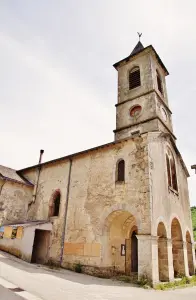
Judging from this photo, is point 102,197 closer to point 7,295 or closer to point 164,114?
point 7,295

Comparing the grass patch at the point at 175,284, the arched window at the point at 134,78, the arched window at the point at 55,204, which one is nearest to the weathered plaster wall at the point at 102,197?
the arched window at the point at 55,204

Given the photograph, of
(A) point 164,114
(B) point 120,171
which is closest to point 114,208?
(B) point 120,171

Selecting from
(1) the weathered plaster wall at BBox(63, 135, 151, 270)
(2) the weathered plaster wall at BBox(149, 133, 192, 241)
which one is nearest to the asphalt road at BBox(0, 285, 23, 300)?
(1) the weathered plaster wall at BBox(63, 135, 151, 270)

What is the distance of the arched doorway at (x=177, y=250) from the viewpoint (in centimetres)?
1130

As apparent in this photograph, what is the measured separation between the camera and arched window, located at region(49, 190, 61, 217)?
13516 millimetres

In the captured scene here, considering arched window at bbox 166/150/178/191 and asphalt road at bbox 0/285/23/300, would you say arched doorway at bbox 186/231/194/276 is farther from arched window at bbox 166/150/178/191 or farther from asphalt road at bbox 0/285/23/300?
asphalt road at bbox 0/285/23/300

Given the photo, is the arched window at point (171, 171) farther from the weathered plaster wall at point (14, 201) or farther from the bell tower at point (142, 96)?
the weathered plaster wall at point (14, 201)

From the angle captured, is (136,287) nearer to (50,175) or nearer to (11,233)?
(11,233)

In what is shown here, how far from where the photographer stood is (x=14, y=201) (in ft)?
48.2

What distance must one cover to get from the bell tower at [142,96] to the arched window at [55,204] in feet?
19.3

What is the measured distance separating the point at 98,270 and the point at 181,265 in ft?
15.4

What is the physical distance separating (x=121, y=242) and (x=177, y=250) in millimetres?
3200

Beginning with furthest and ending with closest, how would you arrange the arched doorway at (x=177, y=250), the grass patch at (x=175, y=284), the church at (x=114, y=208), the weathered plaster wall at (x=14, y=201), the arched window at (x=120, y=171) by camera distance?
the weathered plaster wall at (x=14, y=201) < the arched doorway at (x=177, y=250) < the arched window at (x=120, y=171) < the church at (x=114, y=208) < the grass patch at (x=175, y=284)

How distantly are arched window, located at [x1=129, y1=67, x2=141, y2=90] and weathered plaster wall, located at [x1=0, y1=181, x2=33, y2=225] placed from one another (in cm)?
1137
